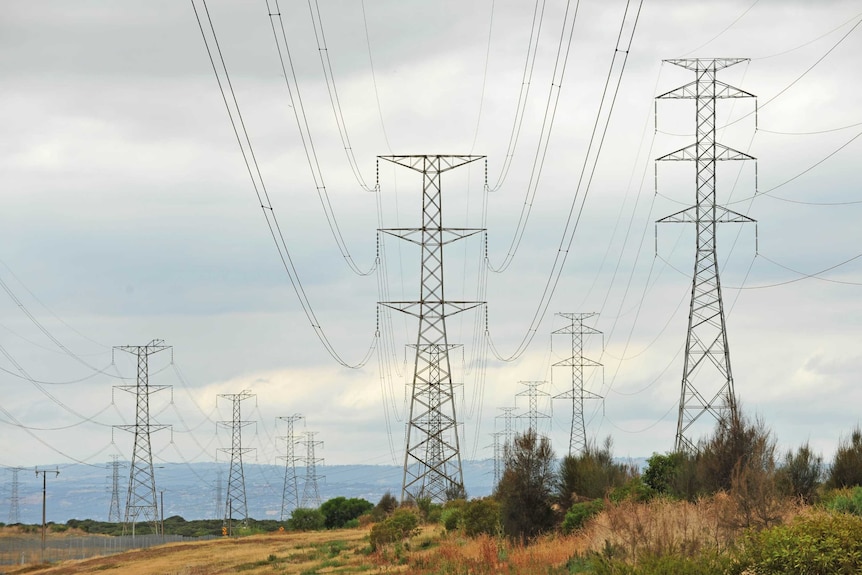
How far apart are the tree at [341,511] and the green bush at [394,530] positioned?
181ft

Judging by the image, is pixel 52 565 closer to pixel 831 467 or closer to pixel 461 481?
pixel 461 481

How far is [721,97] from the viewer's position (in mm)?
74125

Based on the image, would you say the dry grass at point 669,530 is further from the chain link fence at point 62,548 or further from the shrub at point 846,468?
the chain link fence at point 62,548

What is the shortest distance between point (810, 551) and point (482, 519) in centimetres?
3313

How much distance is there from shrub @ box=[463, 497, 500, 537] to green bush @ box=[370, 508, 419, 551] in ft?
15.9

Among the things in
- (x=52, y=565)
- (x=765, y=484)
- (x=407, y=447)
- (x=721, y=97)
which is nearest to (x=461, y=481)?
(x=407, y=447)

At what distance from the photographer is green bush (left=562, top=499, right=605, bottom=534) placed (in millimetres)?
49831

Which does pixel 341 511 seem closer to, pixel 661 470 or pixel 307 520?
pixel 307 520

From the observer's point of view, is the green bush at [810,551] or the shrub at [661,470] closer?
the green bush at [810,551]

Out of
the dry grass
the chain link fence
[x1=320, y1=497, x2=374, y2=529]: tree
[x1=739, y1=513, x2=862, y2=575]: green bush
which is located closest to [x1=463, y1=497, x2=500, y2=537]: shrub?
the dry grass

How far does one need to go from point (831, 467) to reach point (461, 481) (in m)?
25.6

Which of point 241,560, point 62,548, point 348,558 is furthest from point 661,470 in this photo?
point 62,548

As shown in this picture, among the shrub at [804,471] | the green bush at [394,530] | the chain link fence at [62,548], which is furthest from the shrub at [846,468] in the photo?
the chain link fence at [62,548]

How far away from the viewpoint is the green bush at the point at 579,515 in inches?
1962
